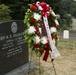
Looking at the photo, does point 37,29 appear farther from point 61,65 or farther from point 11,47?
point 61,65

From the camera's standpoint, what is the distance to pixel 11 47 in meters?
7.75

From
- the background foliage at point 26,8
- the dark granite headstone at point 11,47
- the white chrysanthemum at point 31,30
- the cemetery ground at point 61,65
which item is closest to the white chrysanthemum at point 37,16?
the white chrysanthemum at point 31,30

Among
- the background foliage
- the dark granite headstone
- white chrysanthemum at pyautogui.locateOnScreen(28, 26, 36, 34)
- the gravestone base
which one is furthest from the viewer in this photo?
the background foliage

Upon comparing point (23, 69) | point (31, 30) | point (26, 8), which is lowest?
point (23, 69)

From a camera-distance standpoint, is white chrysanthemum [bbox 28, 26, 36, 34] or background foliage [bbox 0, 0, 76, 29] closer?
white chrysanthemum [bbox 28, 26, 36, 34]

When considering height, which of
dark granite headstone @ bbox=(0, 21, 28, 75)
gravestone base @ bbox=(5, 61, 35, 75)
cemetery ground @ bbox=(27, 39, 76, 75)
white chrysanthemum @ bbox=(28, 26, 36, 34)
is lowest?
cemetery ground @ bbox=(27, 39, 76, 75)

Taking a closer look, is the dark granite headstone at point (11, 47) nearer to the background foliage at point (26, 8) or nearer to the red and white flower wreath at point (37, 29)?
the red and white flower wreath at point (37, 29)

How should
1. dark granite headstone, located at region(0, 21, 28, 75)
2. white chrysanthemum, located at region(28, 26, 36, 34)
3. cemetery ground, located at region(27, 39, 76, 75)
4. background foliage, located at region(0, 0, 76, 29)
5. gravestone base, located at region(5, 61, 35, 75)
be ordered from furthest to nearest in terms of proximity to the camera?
background foliage, located at region(0, 0, 76, 29) < cemetery ground, located at region(27, 39, 76, 75) < gravestone base, located at region(5, 61, 35, 75) < dark granite headstone, located at region(0, 21, 28, 75) < white chrysanthemum, located at region(28, 26, 36, 34)

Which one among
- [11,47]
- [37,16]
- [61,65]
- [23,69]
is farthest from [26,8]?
[37,16]

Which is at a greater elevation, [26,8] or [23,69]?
[26,8]

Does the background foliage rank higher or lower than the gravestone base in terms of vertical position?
higher

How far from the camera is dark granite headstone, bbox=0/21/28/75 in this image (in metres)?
7.36

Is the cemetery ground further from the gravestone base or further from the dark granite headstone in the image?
the dark granite headstone

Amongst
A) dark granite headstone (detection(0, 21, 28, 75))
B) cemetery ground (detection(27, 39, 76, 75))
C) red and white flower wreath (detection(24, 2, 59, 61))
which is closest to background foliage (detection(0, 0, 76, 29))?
cemetery ground (detection(27, 39, 76, 75))
